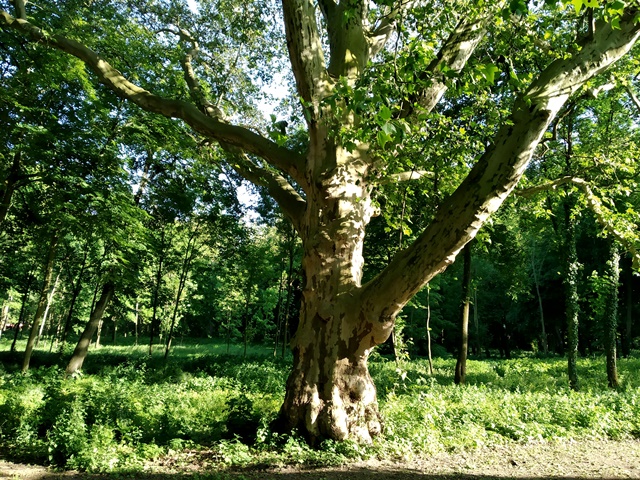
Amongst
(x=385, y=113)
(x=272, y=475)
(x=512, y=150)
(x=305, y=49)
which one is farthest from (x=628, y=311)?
(x=385, y=113)

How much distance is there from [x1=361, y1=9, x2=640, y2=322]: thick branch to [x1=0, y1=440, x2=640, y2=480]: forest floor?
2.14 m

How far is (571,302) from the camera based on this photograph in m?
11.8

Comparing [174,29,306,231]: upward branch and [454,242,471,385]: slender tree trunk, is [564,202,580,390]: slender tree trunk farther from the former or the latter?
[174,29,306,231]: upward branch

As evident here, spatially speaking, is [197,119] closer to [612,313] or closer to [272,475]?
[272,475]

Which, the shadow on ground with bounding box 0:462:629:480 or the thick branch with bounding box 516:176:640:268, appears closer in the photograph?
the shadow on ground with bounding box 0:462:629:480

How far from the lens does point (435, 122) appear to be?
6.17m

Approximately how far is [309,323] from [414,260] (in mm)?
1679

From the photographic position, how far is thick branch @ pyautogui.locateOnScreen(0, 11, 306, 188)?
5.66 m

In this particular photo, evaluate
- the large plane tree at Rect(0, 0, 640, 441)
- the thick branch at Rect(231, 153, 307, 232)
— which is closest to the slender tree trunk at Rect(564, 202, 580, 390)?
the large plane tree at Rect(0, 0, 640, 441)

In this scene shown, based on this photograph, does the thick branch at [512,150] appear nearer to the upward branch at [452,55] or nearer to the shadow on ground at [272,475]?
the upward branch at [452,55]

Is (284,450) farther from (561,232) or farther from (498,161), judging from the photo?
(561,232)

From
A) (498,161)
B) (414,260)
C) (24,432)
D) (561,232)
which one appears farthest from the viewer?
(561,232)

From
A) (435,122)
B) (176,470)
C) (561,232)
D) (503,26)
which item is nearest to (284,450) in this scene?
(176,470)

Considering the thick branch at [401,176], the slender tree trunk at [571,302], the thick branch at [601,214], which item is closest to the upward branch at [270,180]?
the thick branch at [401,176]
